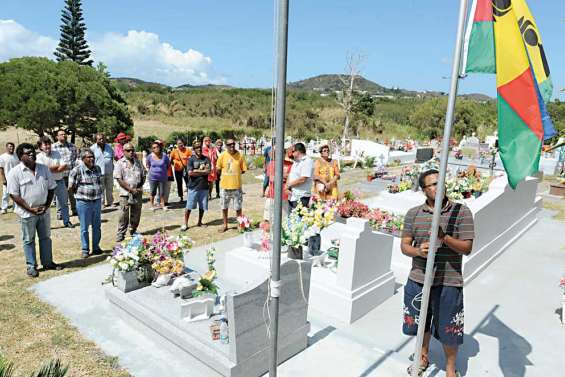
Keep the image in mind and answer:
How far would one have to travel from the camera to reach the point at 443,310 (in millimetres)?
3176

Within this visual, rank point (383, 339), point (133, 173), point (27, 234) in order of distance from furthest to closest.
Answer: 1. point (133, 173)
2. point (27, 234)
3. point (383, 339)

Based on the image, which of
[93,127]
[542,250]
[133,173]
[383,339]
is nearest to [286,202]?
[133,173]

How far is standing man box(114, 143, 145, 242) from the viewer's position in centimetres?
636

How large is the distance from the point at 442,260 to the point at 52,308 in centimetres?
410

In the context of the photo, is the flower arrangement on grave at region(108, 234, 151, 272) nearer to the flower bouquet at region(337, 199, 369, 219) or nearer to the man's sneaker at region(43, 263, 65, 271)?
the man's sneaker at region(43, 263, 65, 271)

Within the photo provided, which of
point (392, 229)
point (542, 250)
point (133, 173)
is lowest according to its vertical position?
point (542, 250)

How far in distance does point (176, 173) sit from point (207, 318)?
21.1 feet

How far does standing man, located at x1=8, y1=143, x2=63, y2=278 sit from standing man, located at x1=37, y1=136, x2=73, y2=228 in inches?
69.2

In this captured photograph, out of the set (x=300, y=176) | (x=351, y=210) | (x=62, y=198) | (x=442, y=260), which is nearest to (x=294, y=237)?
(x=300, y=176)

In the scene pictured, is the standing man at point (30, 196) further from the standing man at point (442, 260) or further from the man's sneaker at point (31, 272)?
the standing man at point (442, 260)

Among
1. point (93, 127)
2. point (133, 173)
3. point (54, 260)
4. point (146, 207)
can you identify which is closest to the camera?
point (54, 260)

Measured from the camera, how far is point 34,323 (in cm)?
Answer: 414

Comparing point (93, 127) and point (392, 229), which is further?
point (93, 127)

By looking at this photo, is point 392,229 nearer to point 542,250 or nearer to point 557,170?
point 542,250
